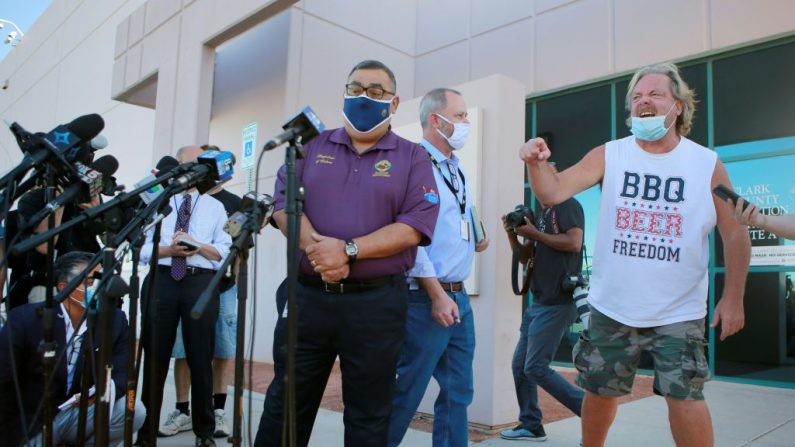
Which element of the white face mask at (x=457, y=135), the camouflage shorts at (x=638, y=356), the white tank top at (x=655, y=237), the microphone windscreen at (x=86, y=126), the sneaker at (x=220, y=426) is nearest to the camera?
the microphone windscreen at (x=86, y=126)

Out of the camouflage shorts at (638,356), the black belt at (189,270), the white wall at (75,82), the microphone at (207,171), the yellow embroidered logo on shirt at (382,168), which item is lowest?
the camouflage shorts at (638,356)

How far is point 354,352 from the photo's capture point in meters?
2.41

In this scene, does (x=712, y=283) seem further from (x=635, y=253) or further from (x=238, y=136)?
(x=238, y=136)

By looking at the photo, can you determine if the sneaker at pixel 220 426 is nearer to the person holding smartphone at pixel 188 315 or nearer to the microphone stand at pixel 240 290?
the person holding smartphone at pixel 188 315

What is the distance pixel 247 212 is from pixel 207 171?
341 millimetres

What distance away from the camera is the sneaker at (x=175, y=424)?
14.1ft

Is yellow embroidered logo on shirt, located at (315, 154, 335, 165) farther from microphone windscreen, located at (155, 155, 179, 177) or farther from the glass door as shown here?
the glass door

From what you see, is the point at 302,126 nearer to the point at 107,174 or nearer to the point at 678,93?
the point at 107,174

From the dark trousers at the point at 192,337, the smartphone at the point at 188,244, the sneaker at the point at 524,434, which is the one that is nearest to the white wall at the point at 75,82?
the dark trousers at the point at 192,337

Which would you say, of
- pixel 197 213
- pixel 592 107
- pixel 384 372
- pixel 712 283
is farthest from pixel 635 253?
pixel 592 107

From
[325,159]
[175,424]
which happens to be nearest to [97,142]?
[325,159]

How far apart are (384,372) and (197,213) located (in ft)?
7.77

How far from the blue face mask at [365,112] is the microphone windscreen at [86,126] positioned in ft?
3.38

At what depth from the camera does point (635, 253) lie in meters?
2.72
